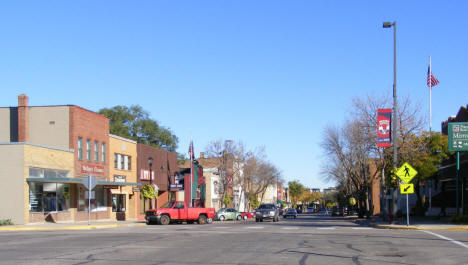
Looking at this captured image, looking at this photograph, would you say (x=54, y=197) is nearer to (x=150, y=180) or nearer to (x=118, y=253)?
(x=150, y=180)

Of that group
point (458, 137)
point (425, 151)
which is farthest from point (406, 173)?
point (425, 151)

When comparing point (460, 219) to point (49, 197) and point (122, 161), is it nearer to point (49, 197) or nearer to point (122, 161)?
point (49, 197)

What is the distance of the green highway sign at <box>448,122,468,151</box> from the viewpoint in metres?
33.6

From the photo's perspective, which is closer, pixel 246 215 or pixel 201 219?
pixel 201 219

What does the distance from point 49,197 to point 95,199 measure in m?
6.63

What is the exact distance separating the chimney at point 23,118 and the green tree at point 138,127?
4201cm

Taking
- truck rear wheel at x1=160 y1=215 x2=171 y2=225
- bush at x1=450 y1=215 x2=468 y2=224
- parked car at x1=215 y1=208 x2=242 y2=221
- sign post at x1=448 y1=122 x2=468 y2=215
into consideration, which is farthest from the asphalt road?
parked car at x1=215 y1=208 x2=242 y2=221

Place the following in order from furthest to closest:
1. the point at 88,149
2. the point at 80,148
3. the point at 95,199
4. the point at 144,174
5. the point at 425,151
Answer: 1. the point at 144,174
2. the point at 95,199
3. the point at 425,151
4. the point at 88,149
5. the point at 80,148

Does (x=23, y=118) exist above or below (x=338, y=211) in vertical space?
above

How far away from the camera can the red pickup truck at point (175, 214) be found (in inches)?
1485

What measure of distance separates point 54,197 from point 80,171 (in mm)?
3600

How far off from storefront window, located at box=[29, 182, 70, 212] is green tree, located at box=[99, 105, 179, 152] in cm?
4439

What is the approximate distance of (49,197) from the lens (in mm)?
37406

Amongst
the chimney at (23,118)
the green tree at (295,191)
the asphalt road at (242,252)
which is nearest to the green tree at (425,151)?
the asphalt road at (242,252)
